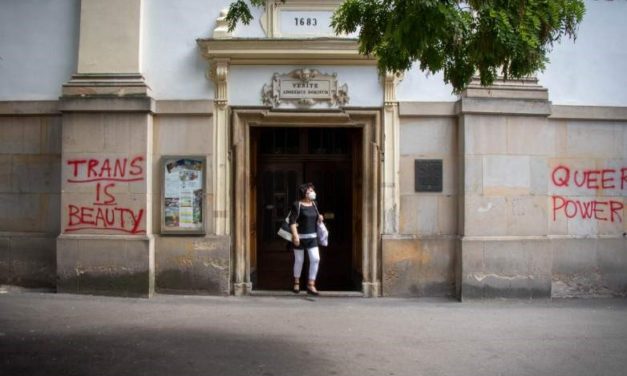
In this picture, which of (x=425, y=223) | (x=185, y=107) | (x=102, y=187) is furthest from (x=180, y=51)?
(x=425, y=223)

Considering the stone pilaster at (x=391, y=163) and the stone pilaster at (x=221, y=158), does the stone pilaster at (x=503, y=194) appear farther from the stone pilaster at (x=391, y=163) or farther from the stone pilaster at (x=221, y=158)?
the stone pilaster at (x=221, y=158)

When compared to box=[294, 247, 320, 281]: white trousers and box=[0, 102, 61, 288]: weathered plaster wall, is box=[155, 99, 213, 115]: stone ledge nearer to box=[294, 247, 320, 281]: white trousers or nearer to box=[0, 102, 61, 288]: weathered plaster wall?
box=[0, 102, 61, 288]: weathered plaster wall

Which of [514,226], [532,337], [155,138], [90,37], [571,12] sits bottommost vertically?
[532,337]

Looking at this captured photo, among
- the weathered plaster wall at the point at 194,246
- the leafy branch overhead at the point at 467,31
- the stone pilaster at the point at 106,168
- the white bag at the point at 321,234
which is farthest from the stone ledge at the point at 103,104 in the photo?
the leafy branch overhead at the point at 467,31

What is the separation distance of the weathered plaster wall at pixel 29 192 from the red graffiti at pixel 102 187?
0.49 m

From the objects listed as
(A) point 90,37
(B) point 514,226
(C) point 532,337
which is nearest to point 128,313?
(A) point 90,37

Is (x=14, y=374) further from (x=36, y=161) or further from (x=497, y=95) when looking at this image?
(x=497, y=95)

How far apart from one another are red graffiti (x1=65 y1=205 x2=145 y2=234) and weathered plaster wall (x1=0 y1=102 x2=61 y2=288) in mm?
525

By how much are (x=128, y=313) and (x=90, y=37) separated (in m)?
4.33

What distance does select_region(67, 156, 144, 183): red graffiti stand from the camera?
894 centimetres

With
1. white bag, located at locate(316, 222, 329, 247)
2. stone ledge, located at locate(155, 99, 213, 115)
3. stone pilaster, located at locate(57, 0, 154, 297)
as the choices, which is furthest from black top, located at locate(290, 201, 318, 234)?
stone pilaster, located at locate(57, 0, 154, 297)

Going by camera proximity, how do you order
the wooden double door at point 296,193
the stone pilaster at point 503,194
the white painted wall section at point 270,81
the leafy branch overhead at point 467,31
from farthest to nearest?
the wooden double door at point 296,193
the white painted wall section at point 270,81
the stone pilaster at point 503,194
the leafy branch overhead at point 467,31

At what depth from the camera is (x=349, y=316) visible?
25.0 feet

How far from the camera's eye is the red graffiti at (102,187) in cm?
893
